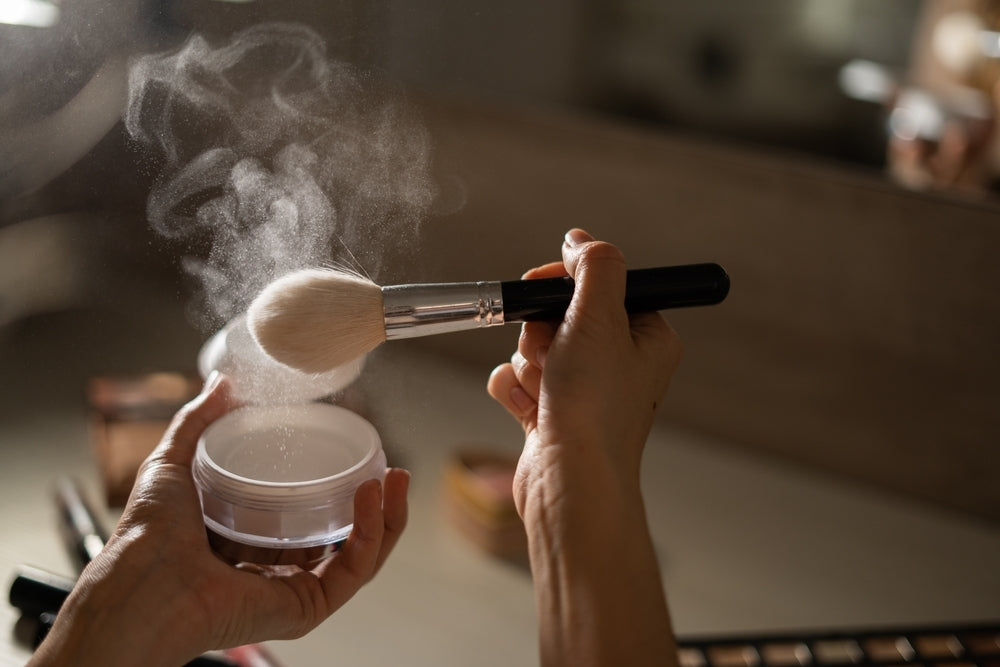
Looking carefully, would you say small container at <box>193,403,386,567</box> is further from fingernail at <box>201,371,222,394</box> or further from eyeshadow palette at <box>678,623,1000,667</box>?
eyeshadow palette at <box>678,623,1000,667</box>

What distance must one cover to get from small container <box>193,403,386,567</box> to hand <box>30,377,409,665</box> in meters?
0.01

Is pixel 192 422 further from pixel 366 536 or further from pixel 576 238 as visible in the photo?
pixel 576 238

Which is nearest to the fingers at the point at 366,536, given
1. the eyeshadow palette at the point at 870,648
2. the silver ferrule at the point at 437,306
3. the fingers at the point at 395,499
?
the fingers at the point at 395,499

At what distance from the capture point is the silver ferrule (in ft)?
1.81

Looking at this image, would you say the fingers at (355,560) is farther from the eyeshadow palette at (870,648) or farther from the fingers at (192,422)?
the eyeshadow palette at (870,648)

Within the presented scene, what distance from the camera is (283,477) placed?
0.60 metres

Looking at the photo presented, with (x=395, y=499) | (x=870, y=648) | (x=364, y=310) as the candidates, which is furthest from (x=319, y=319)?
(x=870, y=648)

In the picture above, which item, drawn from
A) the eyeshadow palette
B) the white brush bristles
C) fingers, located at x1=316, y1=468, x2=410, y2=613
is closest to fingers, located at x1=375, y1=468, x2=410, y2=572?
fingers, located at x1=316, y1=468, x2=410, y2=613

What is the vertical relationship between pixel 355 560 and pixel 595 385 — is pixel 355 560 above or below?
below

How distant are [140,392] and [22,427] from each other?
0.43 ft

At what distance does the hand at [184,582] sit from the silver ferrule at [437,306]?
0.11 m

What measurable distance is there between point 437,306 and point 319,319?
7 centimetres

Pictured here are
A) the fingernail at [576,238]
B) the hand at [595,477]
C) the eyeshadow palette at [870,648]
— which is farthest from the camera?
the eyeshadow palette at [870,648]

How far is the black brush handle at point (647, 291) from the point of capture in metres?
0.57
